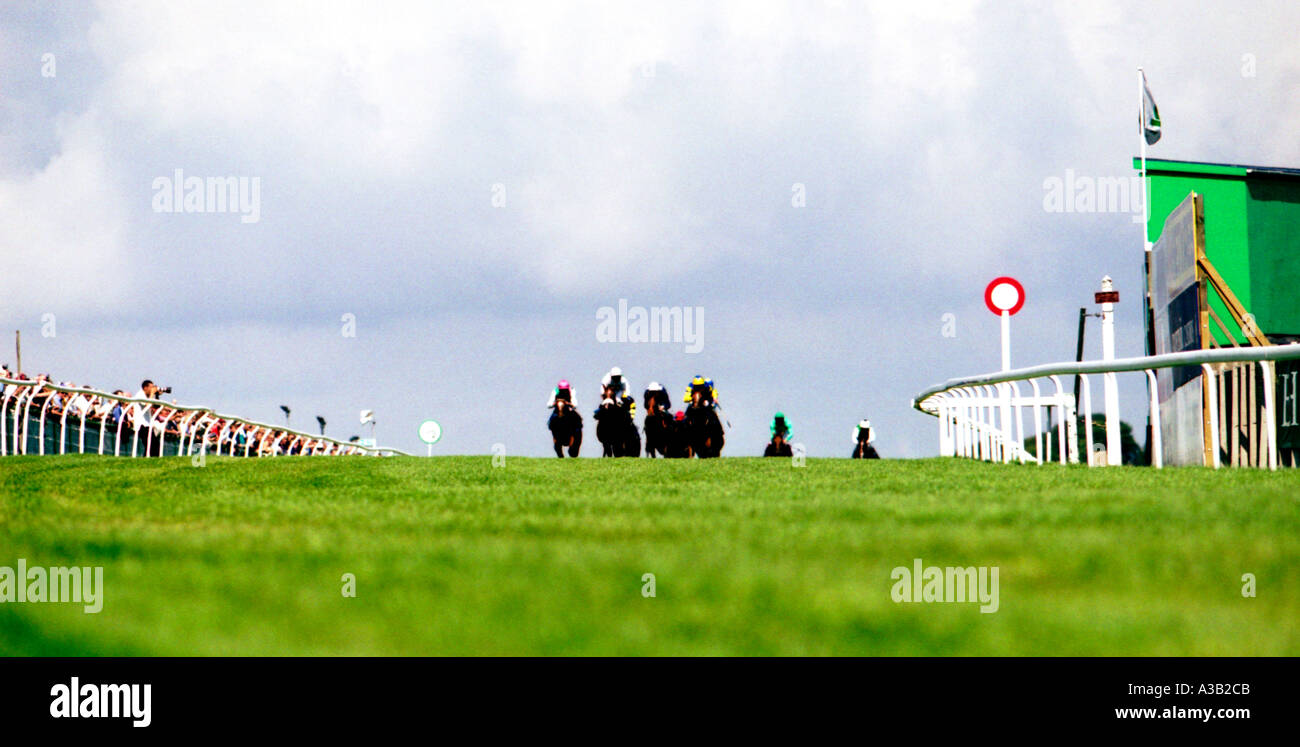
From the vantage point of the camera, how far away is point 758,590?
4.09 m

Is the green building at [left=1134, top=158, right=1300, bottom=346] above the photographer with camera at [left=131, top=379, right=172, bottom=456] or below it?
above

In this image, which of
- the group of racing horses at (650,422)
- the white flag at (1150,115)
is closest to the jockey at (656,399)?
the group of racing horses at (650,422)

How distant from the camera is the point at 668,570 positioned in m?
4.50

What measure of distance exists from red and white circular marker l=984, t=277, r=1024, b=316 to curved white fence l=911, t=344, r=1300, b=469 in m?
Result: 1.93

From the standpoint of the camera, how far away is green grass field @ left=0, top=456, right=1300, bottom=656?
3.50m

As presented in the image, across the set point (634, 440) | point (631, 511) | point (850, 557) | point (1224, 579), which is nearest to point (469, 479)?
point (631, 511)

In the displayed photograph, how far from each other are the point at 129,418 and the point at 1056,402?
1564cm

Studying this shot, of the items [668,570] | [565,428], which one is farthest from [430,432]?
[668,570]

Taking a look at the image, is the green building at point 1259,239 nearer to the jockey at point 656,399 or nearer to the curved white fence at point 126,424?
the jockey at point 656,399

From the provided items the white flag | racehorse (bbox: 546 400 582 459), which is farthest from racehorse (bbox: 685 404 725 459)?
the white flag

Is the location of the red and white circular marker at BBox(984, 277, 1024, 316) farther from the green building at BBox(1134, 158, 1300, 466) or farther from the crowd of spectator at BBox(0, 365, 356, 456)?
Answer: the crowd of spectator at BBox(0, 365, 356, 456)

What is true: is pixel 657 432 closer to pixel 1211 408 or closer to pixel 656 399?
pixel 656 399

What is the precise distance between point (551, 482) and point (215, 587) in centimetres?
654
